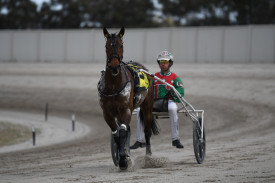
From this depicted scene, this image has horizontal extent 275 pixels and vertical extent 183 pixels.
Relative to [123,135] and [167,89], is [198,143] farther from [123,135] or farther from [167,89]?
[123,135]

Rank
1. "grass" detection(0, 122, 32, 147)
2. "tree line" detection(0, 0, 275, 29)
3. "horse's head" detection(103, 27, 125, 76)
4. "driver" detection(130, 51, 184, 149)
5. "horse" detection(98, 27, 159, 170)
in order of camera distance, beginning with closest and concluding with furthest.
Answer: "horse's head" detection(103, 27, 125, 76), "horse" detection(98, 27, 159, 170), "driver" detection(130, 51, 184, 149), "grass" detection(0, 122, 32, 147), "tree line" detection(0, 0, 275, 29)

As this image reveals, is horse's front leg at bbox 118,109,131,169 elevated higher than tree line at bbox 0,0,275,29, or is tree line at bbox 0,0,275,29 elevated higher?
tree line at bbox 0,0,275,29

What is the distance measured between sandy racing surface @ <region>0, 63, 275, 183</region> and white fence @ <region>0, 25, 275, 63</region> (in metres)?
0.87

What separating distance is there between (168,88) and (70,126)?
10.7m

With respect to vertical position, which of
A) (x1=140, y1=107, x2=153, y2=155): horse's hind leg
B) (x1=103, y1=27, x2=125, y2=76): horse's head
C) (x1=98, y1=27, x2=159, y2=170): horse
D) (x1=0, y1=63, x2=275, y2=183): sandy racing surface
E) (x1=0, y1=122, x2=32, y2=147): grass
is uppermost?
(x1=103, y1=27, x2=125, y2=76): horse's head

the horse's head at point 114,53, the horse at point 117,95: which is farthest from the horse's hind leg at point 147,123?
the horse's head at point 114,53

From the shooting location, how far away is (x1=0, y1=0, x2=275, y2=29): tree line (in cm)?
4678

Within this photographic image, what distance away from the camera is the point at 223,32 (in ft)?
92.5

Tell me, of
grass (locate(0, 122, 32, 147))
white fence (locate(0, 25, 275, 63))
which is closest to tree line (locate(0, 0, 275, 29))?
white fence (locate(0, 25, 275, 63))

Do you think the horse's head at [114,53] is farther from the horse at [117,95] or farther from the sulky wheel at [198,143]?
the sulky wheel at [198,143]

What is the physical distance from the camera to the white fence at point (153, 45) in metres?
27.1

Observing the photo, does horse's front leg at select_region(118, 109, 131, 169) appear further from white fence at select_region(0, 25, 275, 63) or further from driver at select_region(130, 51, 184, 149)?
white fence at select_region(0, 25, 275, 63)

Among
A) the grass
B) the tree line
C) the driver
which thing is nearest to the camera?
the driver

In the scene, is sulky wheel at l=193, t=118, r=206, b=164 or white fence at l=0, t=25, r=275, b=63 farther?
white fence at l=0, t=25, r=275, b=63
